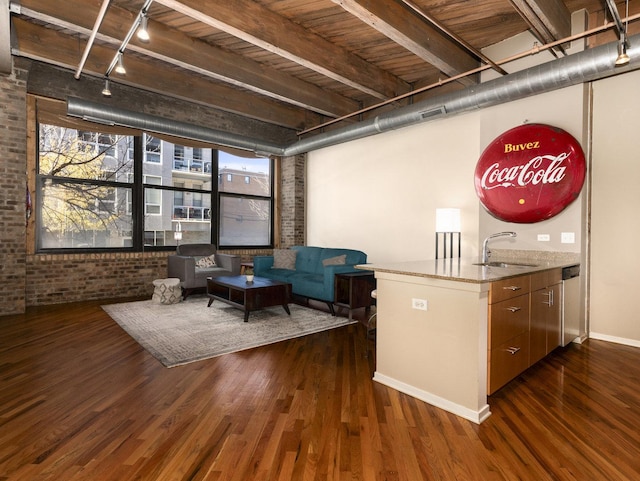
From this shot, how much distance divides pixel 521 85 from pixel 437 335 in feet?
9.98

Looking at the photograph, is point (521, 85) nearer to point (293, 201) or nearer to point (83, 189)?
point (293, 201)

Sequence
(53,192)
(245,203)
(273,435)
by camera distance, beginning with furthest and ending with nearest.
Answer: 1. (245,203)
2. (53,192)
3. (273,435)

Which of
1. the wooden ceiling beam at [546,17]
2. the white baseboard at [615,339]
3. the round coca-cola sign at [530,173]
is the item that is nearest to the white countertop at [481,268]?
the round coca-cola sign at [530,173]

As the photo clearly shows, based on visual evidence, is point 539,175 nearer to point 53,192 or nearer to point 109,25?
point 109,25

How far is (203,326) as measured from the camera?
4.48 metres

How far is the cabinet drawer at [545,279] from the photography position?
10.0ft

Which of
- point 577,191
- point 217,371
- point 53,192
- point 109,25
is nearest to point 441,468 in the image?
point 217,371

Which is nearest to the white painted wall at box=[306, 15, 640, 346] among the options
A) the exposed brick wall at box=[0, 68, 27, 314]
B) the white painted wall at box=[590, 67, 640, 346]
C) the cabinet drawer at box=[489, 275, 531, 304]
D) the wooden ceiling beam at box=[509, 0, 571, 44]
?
the white painted wall at box=[590, 67, 640, 346]

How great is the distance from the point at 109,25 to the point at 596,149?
5613 millimetres

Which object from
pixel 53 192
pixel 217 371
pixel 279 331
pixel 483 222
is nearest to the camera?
pixel 217 371

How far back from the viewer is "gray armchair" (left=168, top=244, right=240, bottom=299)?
240 inches

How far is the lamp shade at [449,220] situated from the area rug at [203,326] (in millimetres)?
1762

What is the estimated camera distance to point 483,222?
468 cm

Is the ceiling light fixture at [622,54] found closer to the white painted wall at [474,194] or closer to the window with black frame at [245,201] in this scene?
the white painted wall at [474,194]
